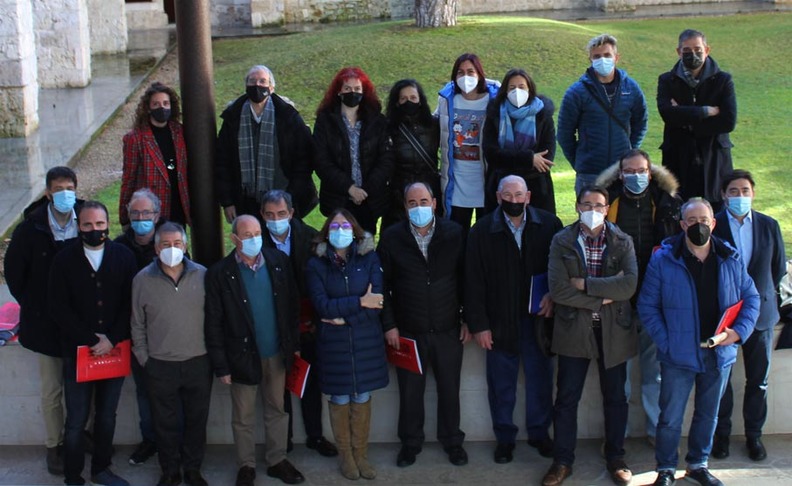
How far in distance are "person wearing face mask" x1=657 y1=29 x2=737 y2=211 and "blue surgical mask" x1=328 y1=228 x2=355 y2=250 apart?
107 inches

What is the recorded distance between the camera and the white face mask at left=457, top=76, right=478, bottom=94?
7.82 metres

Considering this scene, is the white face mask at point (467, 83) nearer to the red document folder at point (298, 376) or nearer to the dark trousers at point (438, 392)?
the dark trousers at point (438, 392)

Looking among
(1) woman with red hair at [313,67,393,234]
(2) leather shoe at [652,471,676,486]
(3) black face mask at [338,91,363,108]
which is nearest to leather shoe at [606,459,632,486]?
(2) leather shoe at [652,471,676,486]

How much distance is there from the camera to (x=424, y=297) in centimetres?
711

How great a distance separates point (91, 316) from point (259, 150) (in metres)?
1.80

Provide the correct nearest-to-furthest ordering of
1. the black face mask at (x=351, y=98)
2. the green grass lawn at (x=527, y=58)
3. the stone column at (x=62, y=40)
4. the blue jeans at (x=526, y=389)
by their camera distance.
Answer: the blue jeans at (x=526, y=389)
the black face mask at (x=351, y=98)
the green grass lawn at (x=527, y=58)
the stone column at (x=62, y=40)

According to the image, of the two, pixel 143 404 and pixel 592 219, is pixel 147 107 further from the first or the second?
pixel 592 219

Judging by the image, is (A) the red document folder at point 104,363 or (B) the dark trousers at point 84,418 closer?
(A) the red document folder at point 104,363

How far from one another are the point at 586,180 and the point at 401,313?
6.72ft

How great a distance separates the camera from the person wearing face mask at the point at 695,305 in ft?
21.8

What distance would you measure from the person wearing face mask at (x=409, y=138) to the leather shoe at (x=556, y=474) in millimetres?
2084

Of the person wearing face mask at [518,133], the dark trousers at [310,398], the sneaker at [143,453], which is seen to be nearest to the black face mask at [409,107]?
the person wearing face mask at [518,133]

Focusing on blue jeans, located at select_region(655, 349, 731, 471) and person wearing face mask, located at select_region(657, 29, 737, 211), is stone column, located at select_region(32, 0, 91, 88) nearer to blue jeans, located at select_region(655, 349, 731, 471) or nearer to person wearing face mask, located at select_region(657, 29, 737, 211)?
person wearing face mask, located at select_region(657, 29, 737, 211)

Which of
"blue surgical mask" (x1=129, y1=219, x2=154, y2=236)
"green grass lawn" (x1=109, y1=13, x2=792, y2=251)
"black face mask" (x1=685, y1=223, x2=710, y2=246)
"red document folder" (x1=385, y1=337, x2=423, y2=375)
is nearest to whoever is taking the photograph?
"black face mask" (x1=685, y1=223, x2=710, y2=246)
